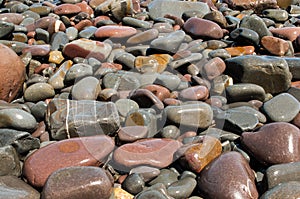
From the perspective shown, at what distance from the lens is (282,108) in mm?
4035

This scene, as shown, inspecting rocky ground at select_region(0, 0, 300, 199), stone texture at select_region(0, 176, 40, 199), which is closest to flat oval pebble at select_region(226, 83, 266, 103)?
rocky ground at select_region(0, 0, 300, 199)

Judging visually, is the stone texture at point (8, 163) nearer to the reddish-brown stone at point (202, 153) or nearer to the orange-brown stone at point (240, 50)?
the reddish-brown stone at point (202, 153)

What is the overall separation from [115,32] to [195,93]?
1953 mm

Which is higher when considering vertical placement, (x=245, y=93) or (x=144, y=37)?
(x=144, y=37)

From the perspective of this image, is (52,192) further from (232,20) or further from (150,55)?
(232,20)

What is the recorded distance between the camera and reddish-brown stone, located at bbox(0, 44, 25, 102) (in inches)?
174

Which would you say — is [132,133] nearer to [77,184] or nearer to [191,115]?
[191,115]

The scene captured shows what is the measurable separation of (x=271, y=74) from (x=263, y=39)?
1117mm

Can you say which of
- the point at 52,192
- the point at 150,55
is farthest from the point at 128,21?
the point at 52,192

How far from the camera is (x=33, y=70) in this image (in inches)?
205

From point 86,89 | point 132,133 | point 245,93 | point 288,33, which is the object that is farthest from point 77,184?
point 288,33

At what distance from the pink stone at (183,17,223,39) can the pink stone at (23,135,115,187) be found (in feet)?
9.09

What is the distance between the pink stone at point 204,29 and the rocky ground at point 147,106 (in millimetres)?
21

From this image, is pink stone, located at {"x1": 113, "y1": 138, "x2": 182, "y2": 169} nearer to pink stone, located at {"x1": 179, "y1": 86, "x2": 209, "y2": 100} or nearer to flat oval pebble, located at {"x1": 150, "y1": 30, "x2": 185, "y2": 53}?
pink stone, located at {"x1": 179, "y1": 86, "x2": 209, "y2": 100}
